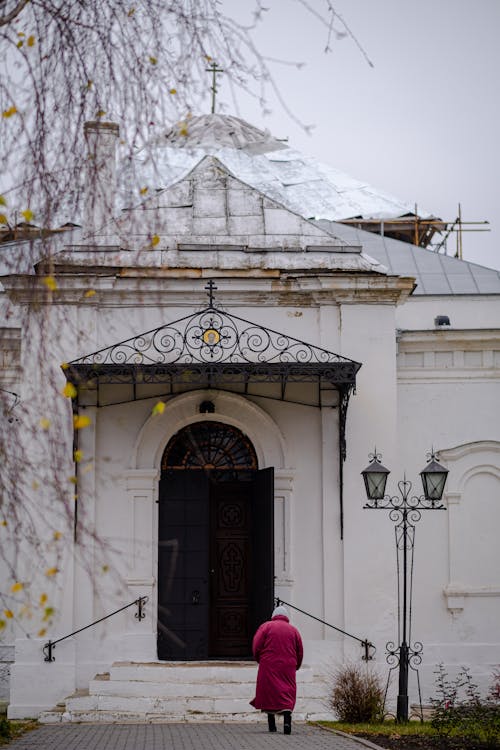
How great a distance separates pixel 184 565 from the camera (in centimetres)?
1588

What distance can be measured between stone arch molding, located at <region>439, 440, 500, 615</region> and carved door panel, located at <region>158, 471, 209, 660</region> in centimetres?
346

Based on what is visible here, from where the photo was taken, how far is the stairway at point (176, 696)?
14.3 meters

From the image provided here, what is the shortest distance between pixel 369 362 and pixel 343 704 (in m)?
4.60

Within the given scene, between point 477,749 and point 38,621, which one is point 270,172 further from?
point 477,749

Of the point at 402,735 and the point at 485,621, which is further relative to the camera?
the point at 485,621

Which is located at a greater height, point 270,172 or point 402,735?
point 270,172

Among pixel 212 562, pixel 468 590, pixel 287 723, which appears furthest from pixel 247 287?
pixel 287 723

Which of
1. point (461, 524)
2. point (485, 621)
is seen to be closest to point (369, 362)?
point (461, 524)

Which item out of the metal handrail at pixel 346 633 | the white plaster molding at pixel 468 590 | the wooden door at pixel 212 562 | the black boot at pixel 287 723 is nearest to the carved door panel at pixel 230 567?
the wooden door at pixel 212 562

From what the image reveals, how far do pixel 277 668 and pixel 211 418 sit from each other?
14.6 ft

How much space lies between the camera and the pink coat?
41.3 ft

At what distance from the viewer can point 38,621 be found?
599 inches

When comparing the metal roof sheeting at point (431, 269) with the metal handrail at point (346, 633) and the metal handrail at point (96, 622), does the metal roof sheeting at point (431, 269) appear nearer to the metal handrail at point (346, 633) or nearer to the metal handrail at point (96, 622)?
the metal handrail at point (346, 633)

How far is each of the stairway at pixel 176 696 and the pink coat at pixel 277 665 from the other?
5.37ft
